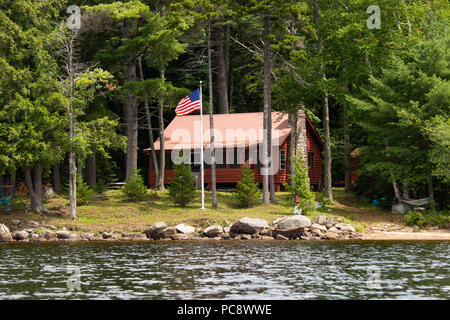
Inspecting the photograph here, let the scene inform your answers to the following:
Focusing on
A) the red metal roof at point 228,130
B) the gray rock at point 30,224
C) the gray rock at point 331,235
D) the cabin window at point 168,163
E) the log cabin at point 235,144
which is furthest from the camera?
the cabin window at point 168,163

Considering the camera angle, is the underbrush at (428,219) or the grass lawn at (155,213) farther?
the underbrush at (428,219)

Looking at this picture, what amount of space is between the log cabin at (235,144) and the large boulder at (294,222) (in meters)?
11.6

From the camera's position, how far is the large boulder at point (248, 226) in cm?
3100

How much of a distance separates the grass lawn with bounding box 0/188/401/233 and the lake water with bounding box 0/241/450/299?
169 inches

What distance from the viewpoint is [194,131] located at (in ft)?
153

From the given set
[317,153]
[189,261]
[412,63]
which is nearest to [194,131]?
[317,153]

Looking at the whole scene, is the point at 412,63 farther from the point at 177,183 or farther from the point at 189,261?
the point at 189,261

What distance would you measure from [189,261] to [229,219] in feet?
36.1

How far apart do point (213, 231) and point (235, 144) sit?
13548 mm

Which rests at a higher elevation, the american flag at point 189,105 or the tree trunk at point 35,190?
the american flag at point 189,105

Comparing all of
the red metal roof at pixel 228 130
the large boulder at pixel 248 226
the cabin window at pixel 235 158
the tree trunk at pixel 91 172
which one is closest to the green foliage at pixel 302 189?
the large boulder at pixel 248 226

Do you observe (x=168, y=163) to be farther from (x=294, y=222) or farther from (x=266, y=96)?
(x=294, y=222)

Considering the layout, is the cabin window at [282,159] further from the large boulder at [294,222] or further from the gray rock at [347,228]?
the large boulder at [294,222]
